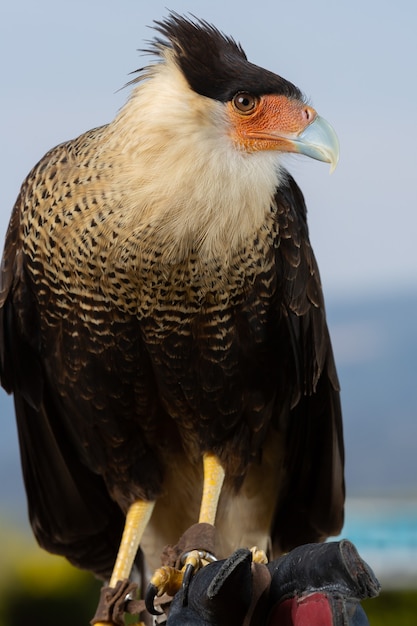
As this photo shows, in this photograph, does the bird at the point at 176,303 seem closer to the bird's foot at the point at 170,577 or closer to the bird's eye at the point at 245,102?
the bird's eye at the point at 245,102

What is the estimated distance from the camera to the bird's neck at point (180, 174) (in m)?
2.79

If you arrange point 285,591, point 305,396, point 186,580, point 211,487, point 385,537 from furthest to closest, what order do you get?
point 385,537 < point 305,396 < point 211,487 < point 186,580 < point 285,591

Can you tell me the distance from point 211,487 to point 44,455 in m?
0.63

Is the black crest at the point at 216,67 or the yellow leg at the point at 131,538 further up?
the black crest at the point at 216,67

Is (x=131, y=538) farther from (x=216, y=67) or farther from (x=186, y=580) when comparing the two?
(x=216, y=67)

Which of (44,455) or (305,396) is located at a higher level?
(305,396)

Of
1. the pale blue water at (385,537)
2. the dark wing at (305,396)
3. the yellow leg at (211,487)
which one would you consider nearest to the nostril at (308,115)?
the dark wing at (305,396)

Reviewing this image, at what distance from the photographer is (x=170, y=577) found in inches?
112

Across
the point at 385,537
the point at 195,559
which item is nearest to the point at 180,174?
the point at 195,559

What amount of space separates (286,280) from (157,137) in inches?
24.0

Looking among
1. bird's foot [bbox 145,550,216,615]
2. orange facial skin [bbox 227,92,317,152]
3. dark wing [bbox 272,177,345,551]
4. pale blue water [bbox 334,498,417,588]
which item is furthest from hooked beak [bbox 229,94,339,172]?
pale blue water [bbox 334,498,417,588]

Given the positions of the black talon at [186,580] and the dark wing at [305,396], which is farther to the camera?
the dark wing at [305,396]

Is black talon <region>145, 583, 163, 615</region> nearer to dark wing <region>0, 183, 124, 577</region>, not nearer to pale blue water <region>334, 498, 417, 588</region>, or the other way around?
dark wing <region>0, 183, 124, 577</region>

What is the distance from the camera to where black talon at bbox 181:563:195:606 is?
2.46 m
